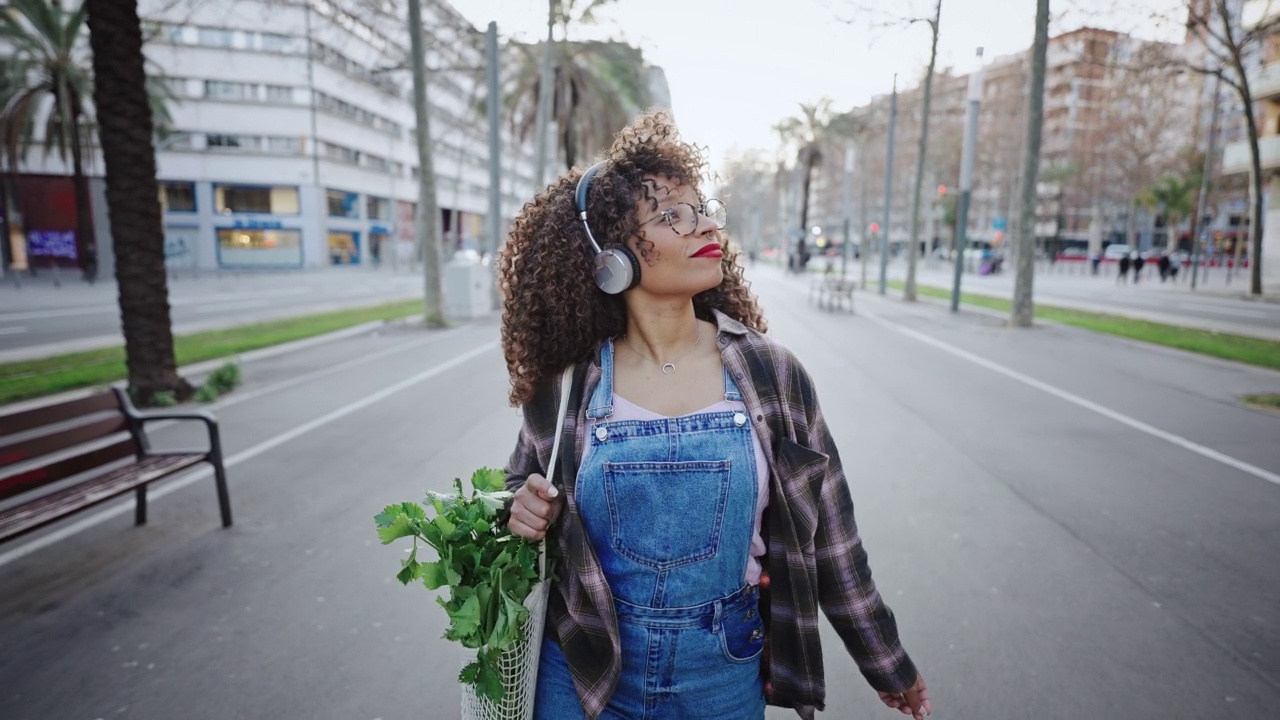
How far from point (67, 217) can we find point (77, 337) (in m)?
38.2

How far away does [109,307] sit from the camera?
70.3 ft

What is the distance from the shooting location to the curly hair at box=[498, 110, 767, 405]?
6.36 feet

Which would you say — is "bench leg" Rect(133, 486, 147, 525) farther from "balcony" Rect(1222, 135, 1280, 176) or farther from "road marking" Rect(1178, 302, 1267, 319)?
"balcony" Rect(1222, 135, 1280, 176)

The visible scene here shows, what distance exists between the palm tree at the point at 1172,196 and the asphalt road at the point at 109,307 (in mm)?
54332

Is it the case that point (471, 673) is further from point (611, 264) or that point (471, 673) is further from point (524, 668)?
point (611, 264)

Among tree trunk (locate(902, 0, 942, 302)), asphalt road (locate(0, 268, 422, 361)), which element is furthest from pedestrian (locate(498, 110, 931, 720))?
tree trunk (locate(902, 0, 942, 302))

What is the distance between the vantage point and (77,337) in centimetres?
1478

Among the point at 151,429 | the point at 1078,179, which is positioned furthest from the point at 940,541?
the point at 1078,179

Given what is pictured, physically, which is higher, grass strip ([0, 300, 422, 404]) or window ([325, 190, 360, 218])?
window ([325, 190, 360, 218])

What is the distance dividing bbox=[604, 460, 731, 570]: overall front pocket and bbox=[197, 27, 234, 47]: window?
59.3m

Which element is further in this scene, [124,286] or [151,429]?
[124,286]

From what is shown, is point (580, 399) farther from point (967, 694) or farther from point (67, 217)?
point (67, 217)

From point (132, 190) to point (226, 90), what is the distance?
5181cm

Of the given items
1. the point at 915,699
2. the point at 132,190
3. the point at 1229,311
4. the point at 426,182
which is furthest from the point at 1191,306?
the point at 132,190
